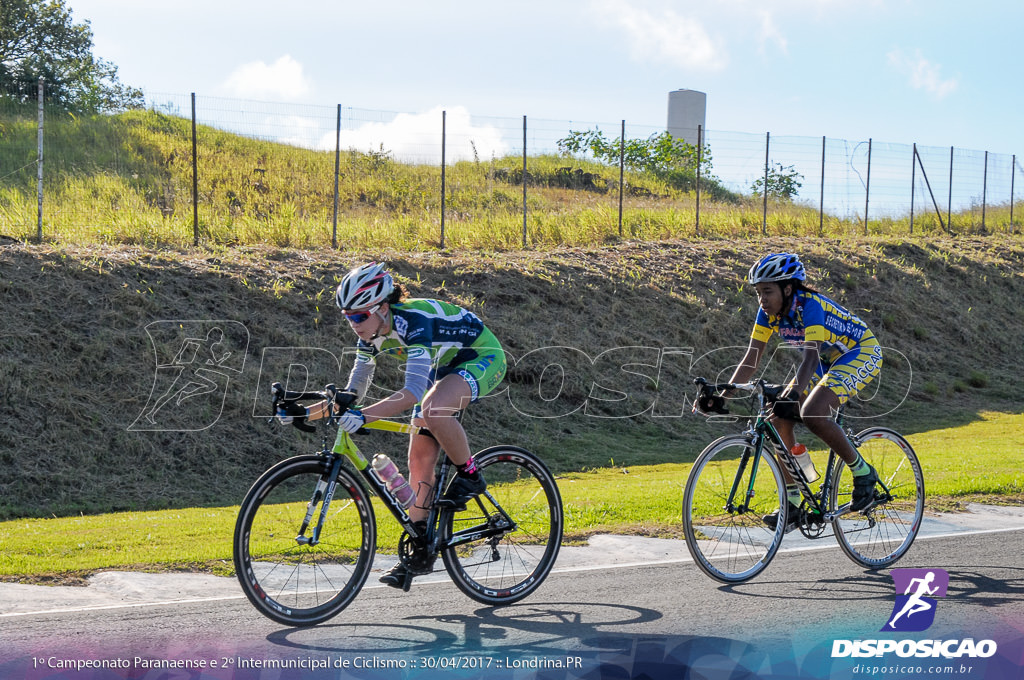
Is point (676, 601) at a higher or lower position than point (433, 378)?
lower

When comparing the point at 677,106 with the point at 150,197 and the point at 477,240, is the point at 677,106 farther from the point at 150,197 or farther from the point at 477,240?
the point at 150,197

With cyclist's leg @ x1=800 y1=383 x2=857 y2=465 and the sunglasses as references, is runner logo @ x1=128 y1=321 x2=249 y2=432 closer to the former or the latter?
the sunglasses

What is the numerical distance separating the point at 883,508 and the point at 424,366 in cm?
406

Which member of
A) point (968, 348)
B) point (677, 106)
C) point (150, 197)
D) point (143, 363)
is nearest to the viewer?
point (143, 363)

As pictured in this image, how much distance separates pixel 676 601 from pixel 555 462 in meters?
9.10

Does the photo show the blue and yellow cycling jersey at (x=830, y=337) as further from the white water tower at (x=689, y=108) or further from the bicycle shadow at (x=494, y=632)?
the white water tower at (x=689, y=108)

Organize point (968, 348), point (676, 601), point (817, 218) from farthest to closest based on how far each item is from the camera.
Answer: point (817, 218) → point (968, 348) → point (676, 601)

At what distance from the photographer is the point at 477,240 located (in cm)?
2247

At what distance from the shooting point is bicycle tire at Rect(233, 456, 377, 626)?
5539 mm

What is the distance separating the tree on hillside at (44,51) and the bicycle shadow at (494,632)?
104 ft

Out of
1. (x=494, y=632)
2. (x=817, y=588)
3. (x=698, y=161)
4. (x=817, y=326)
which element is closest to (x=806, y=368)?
(x=817, y=326)

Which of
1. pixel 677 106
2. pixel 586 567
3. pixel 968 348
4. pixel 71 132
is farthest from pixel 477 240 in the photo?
pixel 677 106

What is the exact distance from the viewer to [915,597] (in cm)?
654

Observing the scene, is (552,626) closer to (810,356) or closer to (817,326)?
(810,356)
